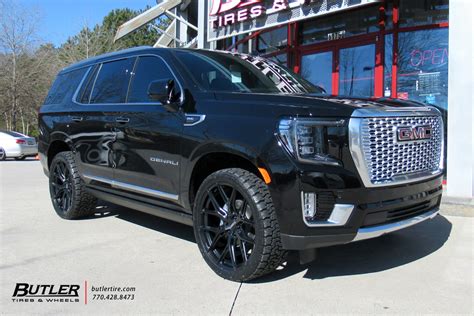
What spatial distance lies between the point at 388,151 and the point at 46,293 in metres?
2.78

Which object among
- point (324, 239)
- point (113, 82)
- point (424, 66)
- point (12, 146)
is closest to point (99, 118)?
point (113, 82)

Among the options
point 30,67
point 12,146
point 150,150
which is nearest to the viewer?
point 150,150

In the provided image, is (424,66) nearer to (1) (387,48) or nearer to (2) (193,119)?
(1) (387,48)

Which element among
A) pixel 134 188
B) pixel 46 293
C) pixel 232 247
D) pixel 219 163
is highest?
pixel 219 163

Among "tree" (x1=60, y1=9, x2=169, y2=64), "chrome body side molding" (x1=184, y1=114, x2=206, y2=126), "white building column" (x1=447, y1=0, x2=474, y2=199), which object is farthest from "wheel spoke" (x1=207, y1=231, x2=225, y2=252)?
"tree" (x1=60, y1=9, x2=169, y2=64)

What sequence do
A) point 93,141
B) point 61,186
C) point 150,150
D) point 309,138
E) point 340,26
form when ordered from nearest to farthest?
point 309,138
point 150,150
point 93,141
point 61,186
point 340,26

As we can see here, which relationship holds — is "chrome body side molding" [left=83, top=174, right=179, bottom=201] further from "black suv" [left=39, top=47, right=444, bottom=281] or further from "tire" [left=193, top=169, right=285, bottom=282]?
"tire" [left=193, top=169, right=285, bottom=282]

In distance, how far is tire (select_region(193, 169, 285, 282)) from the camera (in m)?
3.30

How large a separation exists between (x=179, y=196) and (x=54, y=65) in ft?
106

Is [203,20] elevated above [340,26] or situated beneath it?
elevated above

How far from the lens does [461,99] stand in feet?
21.3

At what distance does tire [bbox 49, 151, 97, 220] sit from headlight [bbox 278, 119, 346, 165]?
3.29 meters

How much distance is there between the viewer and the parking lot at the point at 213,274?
3230 millimetres

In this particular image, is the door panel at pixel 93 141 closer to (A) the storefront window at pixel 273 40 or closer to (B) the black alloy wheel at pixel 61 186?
(B) the black alloy wheel at pixel 61 186
